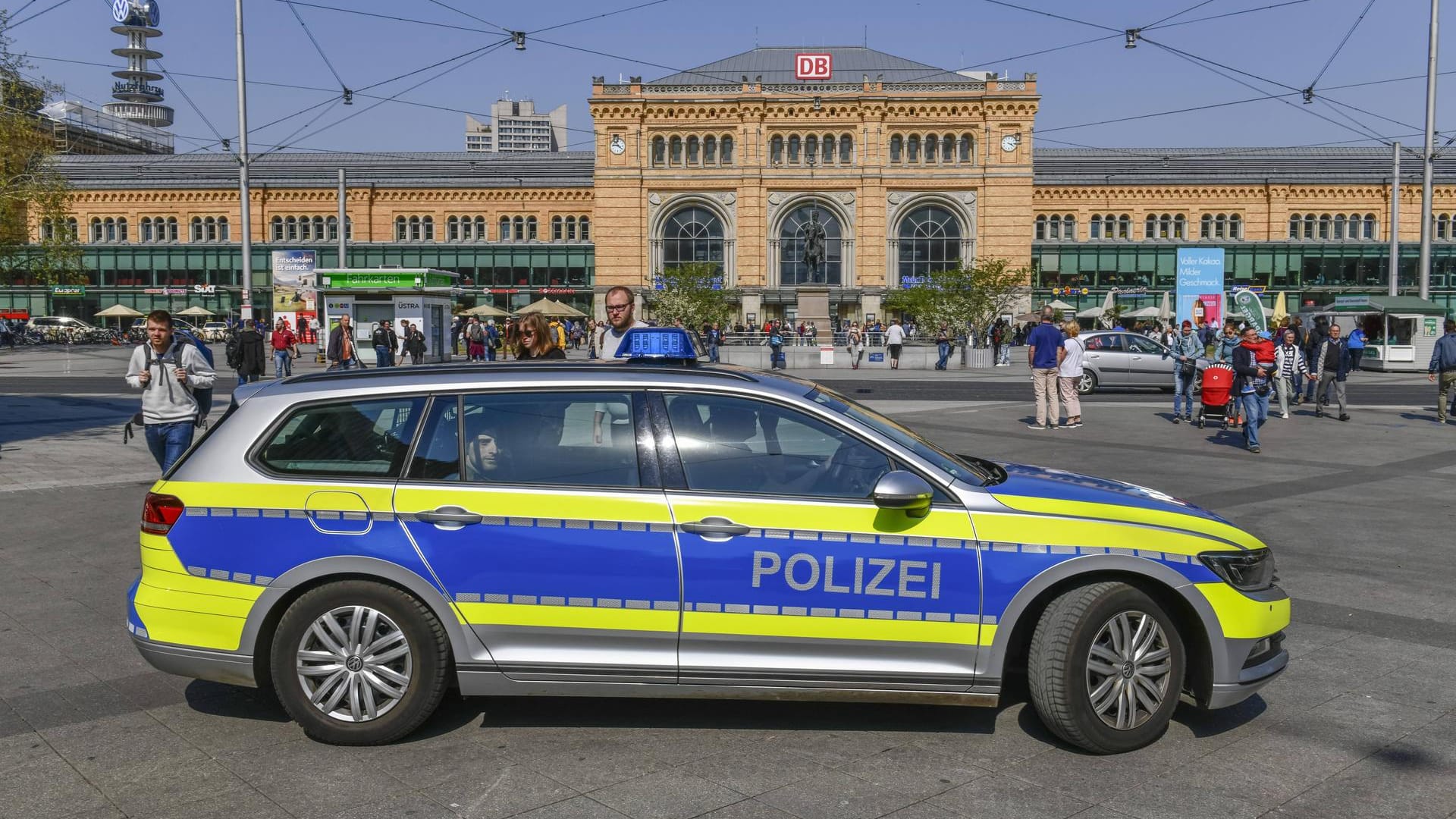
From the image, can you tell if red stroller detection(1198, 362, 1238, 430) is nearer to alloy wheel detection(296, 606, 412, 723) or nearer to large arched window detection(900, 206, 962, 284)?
alloy wheel detection(296, 606, 412, 723)

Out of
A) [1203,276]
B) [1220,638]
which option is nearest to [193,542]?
[1220,638]

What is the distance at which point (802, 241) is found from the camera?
66688 millimetres

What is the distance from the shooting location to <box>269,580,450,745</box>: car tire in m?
4.50

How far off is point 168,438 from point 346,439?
5611 mm

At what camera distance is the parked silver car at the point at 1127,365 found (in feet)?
82.4

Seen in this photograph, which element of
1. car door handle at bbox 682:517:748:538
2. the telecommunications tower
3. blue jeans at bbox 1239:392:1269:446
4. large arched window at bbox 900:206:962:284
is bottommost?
blue jeans at bbox 1239:392:1269:446

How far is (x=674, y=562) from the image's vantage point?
14.4 feet

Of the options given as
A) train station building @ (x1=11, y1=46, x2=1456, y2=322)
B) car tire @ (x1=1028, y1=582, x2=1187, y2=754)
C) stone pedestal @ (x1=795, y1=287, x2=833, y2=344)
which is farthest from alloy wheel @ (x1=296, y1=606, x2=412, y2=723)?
train station building @ (x1=11, y1=46, x2=1456, y2=322)

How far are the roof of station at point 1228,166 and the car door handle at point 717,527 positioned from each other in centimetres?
7245

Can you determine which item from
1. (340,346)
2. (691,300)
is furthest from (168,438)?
(691,300)

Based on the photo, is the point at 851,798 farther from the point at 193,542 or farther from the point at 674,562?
the point at 193,542

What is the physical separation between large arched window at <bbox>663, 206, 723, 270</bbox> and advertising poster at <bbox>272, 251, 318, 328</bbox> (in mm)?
21643

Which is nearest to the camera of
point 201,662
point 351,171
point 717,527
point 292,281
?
point 717,527

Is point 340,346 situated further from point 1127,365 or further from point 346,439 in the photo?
point 346,439
